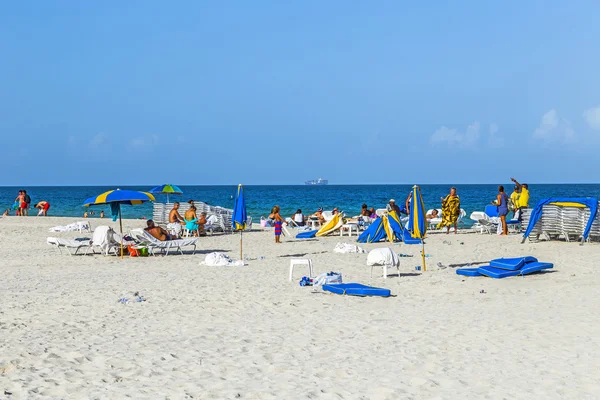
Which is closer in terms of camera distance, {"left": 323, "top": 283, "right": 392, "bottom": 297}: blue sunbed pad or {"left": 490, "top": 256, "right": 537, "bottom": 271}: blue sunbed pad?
{"left": 323, "top": 283, "right": 392, "bottom": 297}: blue sunbed pad

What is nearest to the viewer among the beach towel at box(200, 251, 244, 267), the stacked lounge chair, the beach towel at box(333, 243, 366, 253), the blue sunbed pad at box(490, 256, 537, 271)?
the stacked lounge chair

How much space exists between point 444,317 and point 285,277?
13.4ft

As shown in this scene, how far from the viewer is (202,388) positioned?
5.73m

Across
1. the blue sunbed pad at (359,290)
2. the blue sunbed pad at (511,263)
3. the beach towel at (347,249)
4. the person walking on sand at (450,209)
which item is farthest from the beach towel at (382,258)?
the person walking on sand at (450,209)

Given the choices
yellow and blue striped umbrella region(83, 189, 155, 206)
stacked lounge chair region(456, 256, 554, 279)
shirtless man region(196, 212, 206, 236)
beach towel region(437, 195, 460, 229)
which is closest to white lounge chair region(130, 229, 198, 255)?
yellow and blue striped umbrella region(83, 189, 155, 206)

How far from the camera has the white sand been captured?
5812mm

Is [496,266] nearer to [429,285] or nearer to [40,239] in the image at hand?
[429,285]

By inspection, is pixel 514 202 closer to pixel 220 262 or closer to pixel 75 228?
pixel 220 262

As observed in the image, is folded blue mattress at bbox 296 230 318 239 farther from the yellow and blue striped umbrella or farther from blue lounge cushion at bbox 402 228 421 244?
the yellow and blue striped umbrella

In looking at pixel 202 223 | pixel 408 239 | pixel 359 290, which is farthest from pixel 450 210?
pixel 359 290

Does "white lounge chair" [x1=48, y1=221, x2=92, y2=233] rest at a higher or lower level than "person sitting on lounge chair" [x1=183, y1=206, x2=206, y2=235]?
lower

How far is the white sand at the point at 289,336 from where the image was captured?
5.81 m

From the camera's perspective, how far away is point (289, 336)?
25.1ft

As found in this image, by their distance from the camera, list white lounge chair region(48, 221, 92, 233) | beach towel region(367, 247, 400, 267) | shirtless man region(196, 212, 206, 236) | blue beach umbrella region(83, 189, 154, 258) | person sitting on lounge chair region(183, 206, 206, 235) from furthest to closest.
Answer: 1. white lounge chair region(48, 221, 92, 233)
2. shirtless man region(196, 212, 206, 236)
3. person sitting on lounge chair region(183, 206, 206, 235)
4. blue beach umbrella region(83, 189, 154, 258)
5. beach towel region(367, 247, 400, 267)
